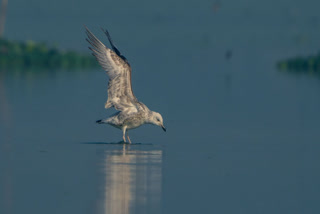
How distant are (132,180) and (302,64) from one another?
3171 cm

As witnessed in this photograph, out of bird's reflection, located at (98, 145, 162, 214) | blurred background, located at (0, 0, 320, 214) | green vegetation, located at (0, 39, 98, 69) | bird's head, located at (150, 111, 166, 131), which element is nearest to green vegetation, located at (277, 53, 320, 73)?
blurred background, located at (0, 0, 320, 214)

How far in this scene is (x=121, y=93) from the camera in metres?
17.2

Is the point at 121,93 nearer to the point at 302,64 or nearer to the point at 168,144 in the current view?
the point at 168,144

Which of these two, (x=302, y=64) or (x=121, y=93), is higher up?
(x=302, y=64)

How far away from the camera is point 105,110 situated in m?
22.8

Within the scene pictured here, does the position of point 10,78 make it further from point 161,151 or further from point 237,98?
point 161,151

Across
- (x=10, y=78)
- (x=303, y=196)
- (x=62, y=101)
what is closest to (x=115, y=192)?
(x=303, y=196)

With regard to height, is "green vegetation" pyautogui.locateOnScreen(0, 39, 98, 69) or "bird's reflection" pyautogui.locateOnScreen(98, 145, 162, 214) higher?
"green vegetation" pyautogui.locateOnScreen(0, 39, 98, 69)

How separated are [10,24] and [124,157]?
198 ft

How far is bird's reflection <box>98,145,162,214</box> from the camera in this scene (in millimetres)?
11383

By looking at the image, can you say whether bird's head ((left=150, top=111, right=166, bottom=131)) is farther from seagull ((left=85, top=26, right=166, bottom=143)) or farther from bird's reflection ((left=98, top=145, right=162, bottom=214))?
bird's reflection ((left=98, top=145, right=162, bottom=214))

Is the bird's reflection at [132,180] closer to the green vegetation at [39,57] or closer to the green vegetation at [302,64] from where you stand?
the green vegetation at [302,64]

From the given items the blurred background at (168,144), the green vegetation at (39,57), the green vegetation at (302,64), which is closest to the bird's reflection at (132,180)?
the blurred background at (168,144)

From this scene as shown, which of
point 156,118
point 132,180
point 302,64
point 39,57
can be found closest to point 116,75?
point 156,118
